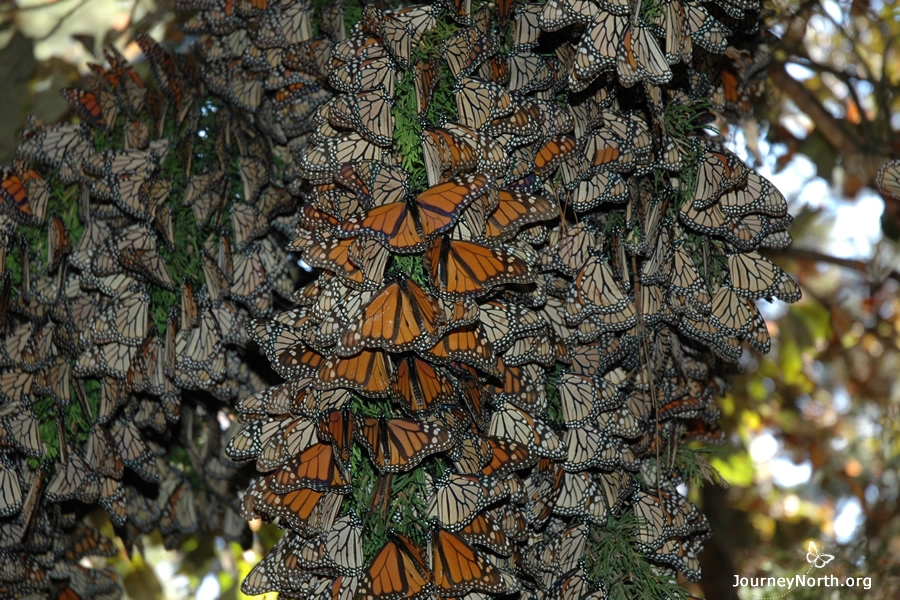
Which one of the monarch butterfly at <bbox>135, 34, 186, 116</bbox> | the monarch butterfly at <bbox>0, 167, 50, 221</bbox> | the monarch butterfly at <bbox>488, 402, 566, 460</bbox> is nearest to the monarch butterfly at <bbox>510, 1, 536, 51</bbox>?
the monarch butterfly at <bbox>488, 402, 566, 460</bbox>

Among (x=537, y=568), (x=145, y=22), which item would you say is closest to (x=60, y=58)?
(x=145, y=22)

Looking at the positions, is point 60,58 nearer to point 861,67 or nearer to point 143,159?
point 143,159

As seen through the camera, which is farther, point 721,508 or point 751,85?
point 721,508

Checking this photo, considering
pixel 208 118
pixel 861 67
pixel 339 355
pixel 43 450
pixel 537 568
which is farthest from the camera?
pixel 861 67

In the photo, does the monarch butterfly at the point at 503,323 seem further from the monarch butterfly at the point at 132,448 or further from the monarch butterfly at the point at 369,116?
the monarch butterfly at the point at 132,448

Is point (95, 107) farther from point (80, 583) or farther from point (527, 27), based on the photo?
point (80, 583)

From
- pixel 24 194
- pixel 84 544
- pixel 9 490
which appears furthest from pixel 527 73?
pixel 84 544

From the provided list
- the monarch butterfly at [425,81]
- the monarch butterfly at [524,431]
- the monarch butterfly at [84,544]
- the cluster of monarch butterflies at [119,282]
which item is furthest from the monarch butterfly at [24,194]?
the monarch butterfly at [524,431]
